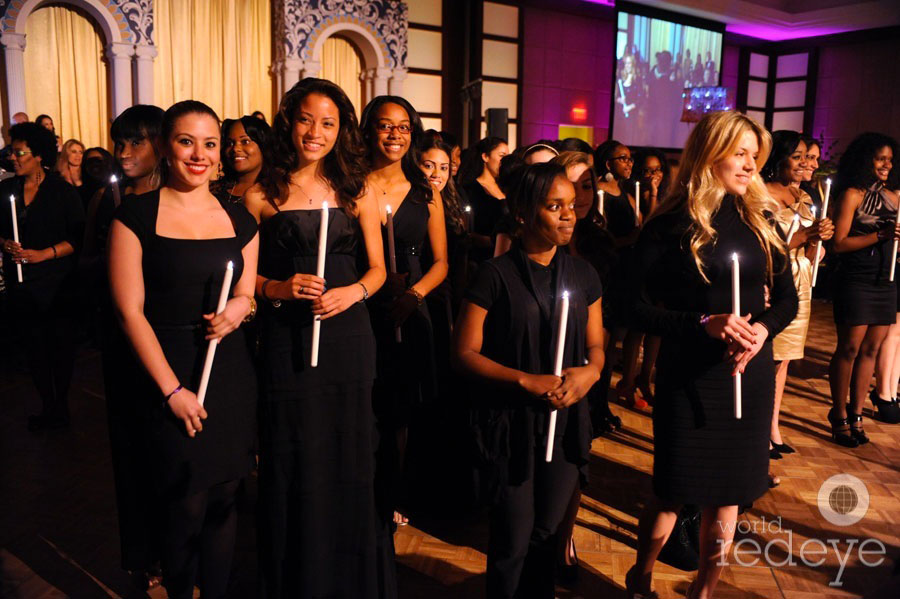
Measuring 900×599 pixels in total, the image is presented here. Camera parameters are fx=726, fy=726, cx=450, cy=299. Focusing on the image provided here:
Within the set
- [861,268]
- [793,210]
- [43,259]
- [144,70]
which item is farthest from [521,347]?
[144,70]

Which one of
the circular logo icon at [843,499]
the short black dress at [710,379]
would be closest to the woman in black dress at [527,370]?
the short black dress at [710,379]

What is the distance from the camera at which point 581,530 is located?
2928 mm

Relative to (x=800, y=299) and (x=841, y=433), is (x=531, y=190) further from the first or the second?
(x=841, y=433)

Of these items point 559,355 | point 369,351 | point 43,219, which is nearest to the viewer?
point 559,355

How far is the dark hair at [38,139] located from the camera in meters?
3.76

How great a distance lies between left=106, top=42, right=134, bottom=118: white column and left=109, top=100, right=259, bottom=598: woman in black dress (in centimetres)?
706

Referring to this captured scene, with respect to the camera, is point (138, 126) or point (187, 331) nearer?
point (187, 331)

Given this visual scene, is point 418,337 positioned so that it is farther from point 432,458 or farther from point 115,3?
point 115,3

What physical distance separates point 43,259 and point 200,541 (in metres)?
2.43

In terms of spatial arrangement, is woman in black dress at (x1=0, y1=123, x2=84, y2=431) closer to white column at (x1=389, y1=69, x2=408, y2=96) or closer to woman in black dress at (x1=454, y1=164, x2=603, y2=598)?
woman in black dress at (x1=454, y1=164, x2=603, y2=598)

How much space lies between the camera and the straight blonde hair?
2021 millimetres

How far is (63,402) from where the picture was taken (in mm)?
4027

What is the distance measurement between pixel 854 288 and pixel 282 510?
329cm

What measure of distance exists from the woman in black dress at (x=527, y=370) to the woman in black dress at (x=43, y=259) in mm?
2888
